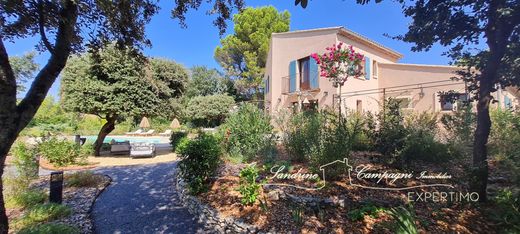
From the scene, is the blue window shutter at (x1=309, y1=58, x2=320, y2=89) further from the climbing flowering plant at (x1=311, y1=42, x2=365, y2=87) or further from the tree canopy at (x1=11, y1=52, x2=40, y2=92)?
the tree canopy at (x1=11, y1=52, x2=40, y2=92)

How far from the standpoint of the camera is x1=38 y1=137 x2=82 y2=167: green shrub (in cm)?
866

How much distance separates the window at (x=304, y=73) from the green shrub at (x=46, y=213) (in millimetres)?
12490

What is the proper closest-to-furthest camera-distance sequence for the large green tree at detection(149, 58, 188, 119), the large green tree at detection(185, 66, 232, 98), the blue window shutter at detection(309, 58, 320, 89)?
the large green tree at detection(149, 58, 188, 119) < the blue window shutter at detection(309, 58, 320, 89) < the large green tree at detection(185, 66, 232, 98)

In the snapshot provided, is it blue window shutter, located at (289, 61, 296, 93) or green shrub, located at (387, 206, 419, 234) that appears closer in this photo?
green shrub, located at (387, 206, 419, 234)

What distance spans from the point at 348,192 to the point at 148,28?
423 centimetres

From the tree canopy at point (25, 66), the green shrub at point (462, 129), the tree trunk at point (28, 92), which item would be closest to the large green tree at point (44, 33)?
the tree trunk at point (28, 92)

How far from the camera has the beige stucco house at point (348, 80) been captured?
486 inches

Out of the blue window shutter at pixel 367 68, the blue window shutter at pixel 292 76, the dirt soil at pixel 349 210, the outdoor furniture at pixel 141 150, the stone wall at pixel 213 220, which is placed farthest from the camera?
the blue window shutter at pixel 292 76

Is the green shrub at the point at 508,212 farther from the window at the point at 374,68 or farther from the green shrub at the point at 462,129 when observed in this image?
the window at the point at 374,68

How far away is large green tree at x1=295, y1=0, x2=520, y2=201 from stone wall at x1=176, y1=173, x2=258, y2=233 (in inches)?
132

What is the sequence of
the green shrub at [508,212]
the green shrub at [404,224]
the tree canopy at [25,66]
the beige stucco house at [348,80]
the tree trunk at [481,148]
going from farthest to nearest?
1. the tree canopy at [25,66]
2. the beige stucco house at [348,80]
3. the tree trunk at [481,148]
4. the green shrub at [508,212]
5. the green shrub at [404,224]

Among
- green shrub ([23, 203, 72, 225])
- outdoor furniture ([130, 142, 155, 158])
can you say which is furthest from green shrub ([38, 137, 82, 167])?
green shrub ([23, 203, 72, 225])

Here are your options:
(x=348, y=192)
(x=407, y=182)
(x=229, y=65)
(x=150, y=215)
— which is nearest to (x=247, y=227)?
(x=348, y=192)

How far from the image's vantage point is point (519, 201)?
3047 mm
